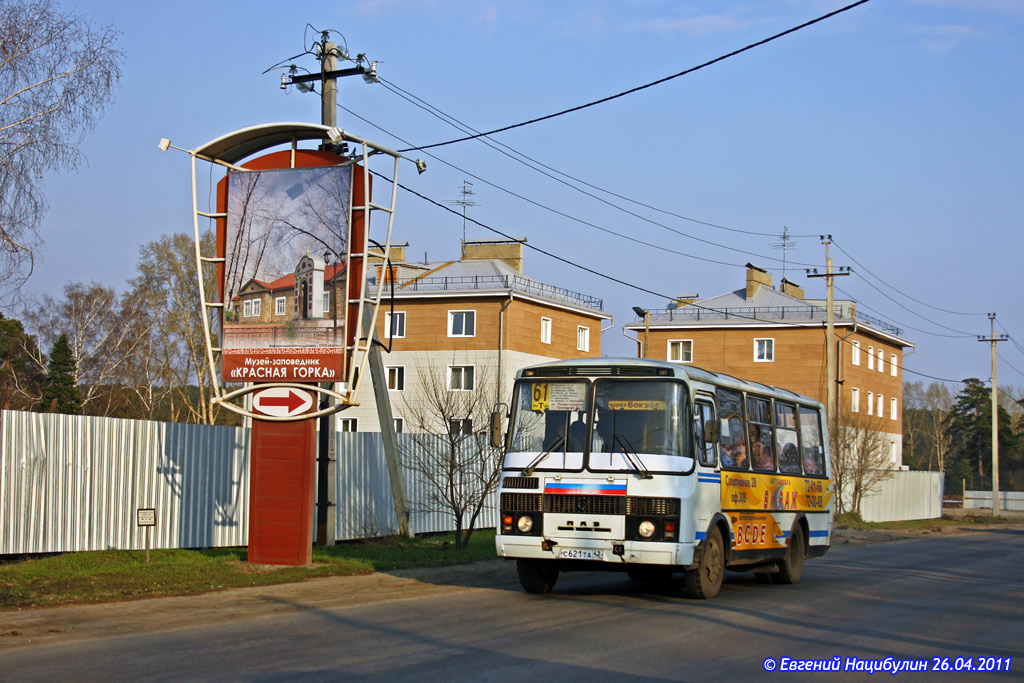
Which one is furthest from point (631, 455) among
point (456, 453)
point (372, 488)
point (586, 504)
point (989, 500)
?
point (989, 500)

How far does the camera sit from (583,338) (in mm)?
58406

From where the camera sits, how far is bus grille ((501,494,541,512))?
12.7 m

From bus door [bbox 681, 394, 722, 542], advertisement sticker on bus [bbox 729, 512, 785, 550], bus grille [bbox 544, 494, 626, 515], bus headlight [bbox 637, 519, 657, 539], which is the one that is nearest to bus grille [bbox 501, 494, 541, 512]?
bus grille [bbox 544, 494, 626, 515]

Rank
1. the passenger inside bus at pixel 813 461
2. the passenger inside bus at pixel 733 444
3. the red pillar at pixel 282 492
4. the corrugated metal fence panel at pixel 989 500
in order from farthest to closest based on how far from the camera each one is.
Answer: the corrugated metal fence panel at pixel 989 500, the passenger inside bus at pixel 813 461, the red pillar at pixel 282 492, the passenger inside bus at pixel 733 444

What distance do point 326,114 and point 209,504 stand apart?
23.6 feet

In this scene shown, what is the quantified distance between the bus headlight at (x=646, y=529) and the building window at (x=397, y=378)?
42051 millimetres

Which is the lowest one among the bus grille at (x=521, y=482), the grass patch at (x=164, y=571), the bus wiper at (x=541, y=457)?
the grass patch at (x=164, y=571)

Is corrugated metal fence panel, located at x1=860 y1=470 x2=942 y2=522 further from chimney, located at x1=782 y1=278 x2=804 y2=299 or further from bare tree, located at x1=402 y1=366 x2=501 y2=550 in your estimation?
bare tree, located at x1=402 y1=366 x2=501 y2=550

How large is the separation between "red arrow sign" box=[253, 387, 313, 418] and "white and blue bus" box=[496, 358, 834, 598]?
135 inches

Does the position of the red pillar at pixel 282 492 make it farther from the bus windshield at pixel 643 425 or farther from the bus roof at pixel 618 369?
the bus windshield at pixel 643 425

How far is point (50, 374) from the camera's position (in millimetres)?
48625

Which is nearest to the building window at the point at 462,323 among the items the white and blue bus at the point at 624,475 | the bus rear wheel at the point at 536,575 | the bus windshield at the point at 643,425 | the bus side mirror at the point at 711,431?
the white and blue bus at the point at 624,475

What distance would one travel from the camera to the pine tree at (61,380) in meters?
47.5

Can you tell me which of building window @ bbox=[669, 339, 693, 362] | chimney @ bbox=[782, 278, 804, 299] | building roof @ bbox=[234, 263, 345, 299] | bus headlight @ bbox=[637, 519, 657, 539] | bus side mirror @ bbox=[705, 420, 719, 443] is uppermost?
chimney @ bbox=[782, 278, 804, 299]
